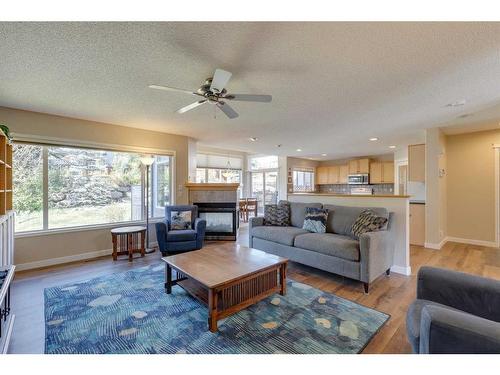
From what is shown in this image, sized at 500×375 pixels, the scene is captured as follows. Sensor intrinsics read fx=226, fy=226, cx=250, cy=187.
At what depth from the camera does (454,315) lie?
3.44ft

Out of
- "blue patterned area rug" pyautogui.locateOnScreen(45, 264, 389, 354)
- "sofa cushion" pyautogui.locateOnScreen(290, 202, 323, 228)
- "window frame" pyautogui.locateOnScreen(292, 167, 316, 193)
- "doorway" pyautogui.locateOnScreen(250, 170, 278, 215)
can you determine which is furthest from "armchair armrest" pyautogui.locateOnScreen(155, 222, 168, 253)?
"window frame" pyautogui.locateOnScreen(292, 167, 316, 193)

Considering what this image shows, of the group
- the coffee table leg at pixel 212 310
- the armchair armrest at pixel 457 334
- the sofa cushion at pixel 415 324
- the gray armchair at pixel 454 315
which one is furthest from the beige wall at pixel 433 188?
the coffee table leg at pixel 212 310

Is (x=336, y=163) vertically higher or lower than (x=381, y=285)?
higher

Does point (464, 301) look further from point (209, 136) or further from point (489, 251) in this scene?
point (209, 136)

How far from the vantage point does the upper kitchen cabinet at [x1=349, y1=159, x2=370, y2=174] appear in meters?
7.88

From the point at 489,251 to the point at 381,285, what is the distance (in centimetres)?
306

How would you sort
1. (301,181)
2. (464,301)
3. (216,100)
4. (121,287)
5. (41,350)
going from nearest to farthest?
(464,301)
(41,350)
(216,100)
(121,287)
(301,181)

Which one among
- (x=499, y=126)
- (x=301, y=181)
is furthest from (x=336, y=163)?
(x=499, y=126)

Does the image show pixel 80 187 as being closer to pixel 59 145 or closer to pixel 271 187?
pixel 59 145

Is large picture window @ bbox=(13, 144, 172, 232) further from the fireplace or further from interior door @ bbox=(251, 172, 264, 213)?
interior door @ bbox=(251, 172, 264, 213)

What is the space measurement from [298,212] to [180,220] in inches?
82.3

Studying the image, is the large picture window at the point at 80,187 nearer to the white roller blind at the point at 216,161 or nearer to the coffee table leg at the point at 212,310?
the white roller blind at the point at 216,161

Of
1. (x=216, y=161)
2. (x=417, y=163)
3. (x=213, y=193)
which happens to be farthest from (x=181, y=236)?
(x=417, y=163)
